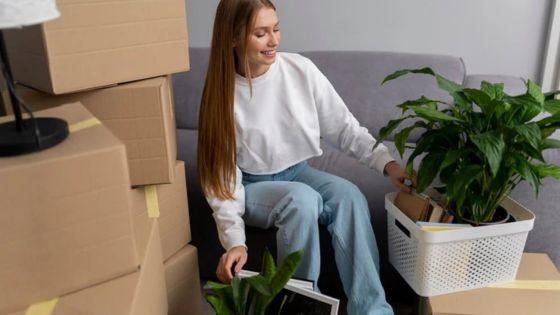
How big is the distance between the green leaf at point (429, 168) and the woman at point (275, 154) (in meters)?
0.14

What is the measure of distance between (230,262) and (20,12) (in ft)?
2.45

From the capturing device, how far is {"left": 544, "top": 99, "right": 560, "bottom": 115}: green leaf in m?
1.16

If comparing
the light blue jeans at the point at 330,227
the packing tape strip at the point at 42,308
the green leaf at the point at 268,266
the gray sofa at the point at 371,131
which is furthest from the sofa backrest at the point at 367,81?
the packing tape strip at the point at 42,308

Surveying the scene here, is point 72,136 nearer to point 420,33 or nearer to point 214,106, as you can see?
point 214,106

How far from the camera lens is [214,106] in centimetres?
142

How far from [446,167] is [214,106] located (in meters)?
0.60

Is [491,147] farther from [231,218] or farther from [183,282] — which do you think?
[183,282]

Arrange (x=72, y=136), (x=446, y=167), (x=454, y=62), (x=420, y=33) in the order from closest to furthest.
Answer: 1. (x=72, y=136)
2. (x=446, y=167)
3. (x=454, y=62)
4. (x=420, y=33)

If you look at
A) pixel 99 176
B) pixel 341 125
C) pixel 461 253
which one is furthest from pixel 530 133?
pixel 99 176

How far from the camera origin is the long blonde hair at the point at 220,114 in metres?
1.39

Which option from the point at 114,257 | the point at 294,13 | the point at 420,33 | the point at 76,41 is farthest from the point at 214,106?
the point at 420,33

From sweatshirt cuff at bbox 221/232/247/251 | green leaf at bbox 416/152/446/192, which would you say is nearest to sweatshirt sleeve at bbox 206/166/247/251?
sweatshirt cuff at bbox 221/232/247/251

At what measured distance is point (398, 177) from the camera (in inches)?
55.8

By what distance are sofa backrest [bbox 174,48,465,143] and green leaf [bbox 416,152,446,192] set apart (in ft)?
2.40
